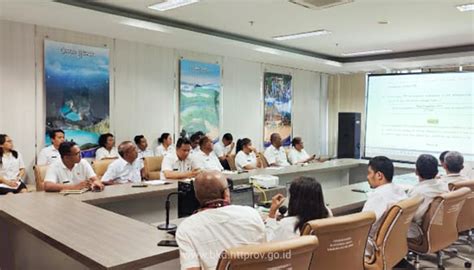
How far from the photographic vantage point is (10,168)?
5.23 metres

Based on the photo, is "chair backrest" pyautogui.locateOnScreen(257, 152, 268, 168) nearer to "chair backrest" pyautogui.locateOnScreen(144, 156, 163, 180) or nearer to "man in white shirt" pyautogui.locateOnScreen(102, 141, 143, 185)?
"chair backrest" pyautogui.locateOnScreen(144, 156, 163, 180)

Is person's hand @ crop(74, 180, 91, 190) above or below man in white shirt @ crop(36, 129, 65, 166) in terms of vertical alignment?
below

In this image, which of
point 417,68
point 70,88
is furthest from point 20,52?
point 417,68

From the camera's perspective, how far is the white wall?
544 centimetres

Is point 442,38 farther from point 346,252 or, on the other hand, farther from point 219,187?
point 219,187

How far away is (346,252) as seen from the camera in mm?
2277

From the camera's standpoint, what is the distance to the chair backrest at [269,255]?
1.61 m

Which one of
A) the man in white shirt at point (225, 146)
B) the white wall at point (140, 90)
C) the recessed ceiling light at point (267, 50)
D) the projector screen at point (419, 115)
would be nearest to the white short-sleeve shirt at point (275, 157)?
the man in white shirt at point (225, 146)

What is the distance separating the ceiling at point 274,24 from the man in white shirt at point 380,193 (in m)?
2.52

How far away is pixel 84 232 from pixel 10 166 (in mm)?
3573

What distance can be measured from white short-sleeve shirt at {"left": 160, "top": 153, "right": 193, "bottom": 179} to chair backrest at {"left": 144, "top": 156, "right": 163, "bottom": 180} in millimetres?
806

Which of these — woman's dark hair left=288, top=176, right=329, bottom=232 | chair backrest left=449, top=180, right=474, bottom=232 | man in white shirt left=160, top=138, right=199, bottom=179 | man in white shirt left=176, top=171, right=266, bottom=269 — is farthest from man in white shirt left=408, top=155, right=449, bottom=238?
man in white shirt left=160, top=138, right=199, bottom=179

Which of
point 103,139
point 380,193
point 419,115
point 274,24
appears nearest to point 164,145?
point 103,139

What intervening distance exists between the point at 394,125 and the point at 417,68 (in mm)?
1926
